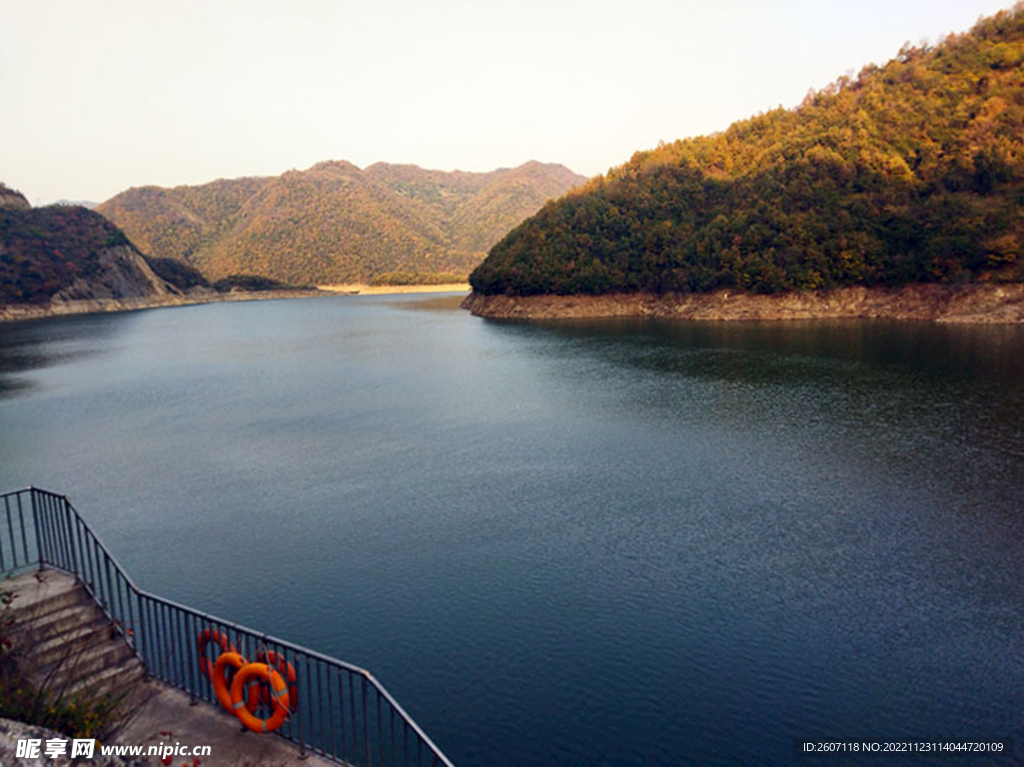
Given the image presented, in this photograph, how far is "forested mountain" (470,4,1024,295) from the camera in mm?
88562

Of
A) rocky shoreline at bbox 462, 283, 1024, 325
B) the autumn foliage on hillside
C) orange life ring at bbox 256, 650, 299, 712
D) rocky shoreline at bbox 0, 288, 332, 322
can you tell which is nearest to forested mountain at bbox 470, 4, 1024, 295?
rocky shoreline at bbox 462, 283, 1024, 325

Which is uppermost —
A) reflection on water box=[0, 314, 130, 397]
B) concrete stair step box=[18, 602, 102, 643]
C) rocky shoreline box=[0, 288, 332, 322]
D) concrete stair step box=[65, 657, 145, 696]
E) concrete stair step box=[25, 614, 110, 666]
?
rocky shoreline box=[0, 288, 332, 322]

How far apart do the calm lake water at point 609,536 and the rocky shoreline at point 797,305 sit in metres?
28.4

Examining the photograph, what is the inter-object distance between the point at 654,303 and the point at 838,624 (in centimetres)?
9538

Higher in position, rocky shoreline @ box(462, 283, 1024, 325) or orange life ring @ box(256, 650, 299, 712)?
rocky shoreline @ box(462, 283, 1024, 325)

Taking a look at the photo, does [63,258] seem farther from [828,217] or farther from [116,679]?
[116,679]

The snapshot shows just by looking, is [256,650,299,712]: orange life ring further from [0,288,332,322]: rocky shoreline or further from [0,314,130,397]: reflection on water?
[0,288,332,322]: rocky shoreline

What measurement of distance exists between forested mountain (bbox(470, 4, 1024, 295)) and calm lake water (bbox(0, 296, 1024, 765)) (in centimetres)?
3930

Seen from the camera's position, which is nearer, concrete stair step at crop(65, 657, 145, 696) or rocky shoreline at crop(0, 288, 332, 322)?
concrete stair step at crop(65, 657, 145, 696)

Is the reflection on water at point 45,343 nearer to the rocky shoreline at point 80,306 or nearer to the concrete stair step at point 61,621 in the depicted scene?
the rocky shoreline at point 80,306

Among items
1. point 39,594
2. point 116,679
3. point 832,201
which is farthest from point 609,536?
→ point 832,201

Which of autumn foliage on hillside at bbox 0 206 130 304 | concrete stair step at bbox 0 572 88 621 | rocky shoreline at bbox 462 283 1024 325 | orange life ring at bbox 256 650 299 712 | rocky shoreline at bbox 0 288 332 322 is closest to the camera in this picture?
orange life ring at bbox 256 650 299 712

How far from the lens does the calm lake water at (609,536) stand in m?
14.6

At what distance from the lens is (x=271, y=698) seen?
35.1 ft
